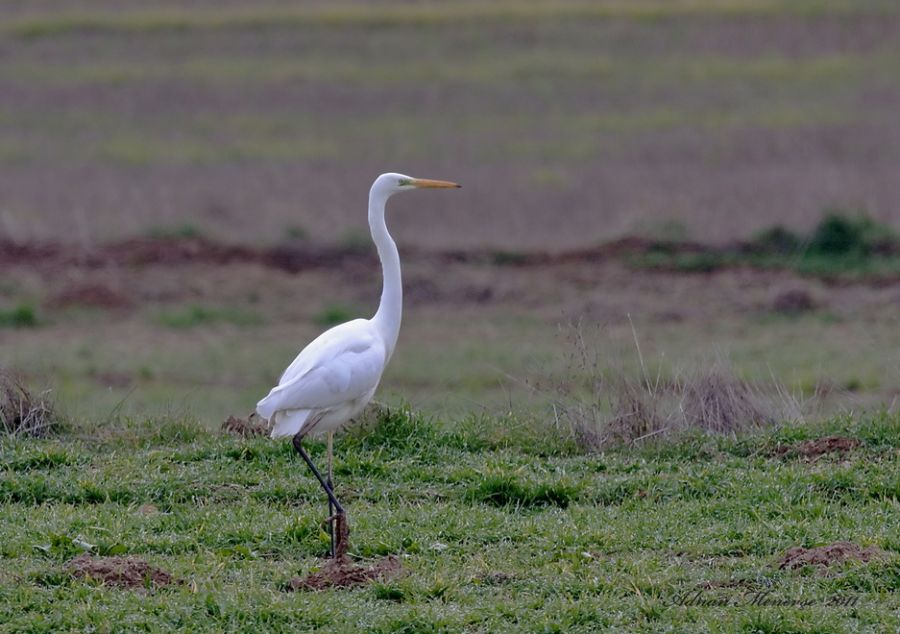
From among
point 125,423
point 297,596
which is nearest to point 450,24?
point 125,423

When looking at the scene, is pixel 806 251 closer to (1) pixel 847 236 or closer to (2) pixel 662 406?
(1) pixel 847 236

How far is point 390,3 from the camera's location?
38.0 m

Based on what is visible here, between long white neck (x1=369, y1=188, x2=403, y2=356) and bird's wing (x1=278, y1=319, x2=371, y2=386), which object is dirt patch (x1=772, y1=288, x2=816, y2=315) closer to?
long white neck (x1=369, y1=188, x2=403, y2=356)

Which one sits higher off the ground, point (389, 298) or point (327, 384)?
point (389, 298)

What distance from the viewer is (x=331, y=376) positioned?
23.1ft

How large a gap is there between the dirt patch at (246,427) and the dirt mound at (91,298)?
419 inches

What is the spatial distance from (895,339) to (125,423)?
1042 centimetres

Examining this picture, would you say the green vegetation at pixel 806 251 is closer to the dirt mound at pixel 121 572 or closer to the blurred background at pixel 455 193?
the blurred background at pixel 455 193

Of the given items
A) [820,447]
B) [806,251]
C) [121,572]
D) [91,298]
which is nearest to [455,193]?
[806,251]

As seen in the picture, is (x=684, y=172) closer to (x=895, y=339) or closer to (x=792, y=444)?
(x=895, y=339)

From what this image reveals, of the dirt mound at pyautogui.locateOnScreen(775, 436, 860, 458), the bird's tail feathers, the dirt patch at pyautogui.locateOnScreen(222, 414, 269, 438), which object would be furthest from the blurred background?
the bird's tail feathers

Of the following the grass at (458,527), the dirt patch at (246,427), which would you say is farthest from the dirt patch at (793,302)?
the dirt patch at (246,427)

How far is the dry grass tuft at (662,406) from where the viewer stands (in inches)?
352

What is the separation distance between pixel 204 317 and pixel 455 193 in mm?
7142
